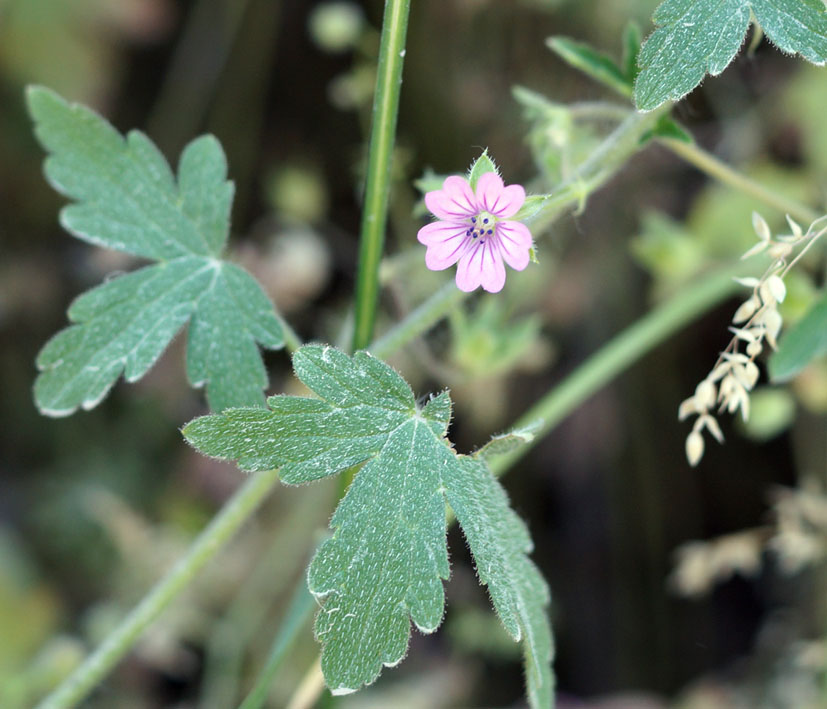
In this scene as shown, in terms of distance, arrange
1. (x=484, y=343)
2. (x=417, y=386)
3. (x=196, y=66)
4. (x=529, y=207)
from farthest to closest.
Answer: (x=196, y=66)
(x=417, y=386)
(x=484, y=343)
(x=529, y=207)

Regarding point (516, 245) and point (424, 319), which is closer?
point (516, 245)

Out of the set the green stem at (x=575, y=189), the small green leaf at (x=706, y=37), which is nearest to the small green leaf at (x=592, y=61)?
the green stem at (x=575, y=189)

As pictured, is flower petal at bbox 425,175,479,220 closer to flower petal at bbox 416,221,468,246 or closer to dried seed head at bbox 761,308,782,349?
flower petal at bbox 416,221,468,246

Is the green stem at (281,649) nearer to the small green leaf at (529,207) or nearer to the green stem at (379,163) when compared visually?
the green stem at (379,163)

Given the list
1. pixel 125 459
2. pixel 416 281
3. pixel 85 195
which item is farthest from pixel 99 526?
pixel 85 195

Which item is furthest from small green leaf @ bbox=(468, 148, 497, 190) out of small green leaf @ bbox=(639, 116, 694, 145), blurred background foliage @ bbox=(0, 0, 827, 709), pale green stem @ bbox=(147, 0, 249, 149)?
pale green stem @ bbox=(147, 0, 249, 149)

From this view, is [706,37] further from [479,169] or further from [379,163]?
[379,163]

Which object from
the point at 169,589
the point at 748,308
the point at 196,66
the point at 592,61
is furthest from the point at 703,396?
the point at 196,66
